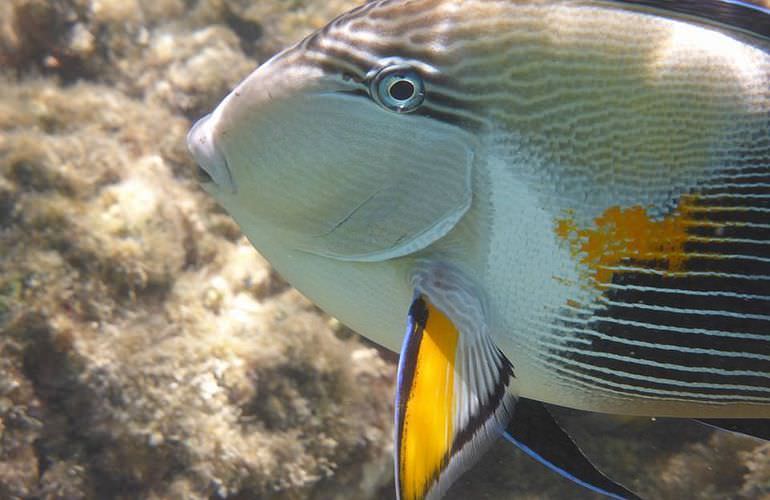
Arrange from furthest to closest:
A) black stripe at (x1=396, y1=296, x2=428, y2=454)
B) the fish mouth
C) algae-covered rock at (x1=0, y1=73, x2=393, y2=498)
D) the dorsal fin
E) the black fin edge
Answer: algae-covered rock at (x1=0, y1=73, x2=393, y2=498), the black fin edge, the fish mouth, the dorsal fin, black stripe at (x1=396, y1=296, x2=428, y2=454)

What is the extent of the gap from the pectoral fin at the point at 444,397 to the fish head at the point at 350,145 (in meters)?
0.18

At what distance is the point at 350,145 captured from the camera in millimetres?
1013

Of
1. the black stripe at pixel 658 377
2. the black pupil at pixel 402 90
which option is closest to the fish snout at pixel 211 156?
the black pupil at pixel 402 90

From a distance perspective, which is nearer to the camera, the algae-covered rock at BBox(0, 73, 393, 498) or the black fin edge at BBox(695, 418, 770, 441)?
the black fin edge at BBox(695, 418, 770, 441)

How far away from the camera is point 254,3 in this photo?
357 centimetres

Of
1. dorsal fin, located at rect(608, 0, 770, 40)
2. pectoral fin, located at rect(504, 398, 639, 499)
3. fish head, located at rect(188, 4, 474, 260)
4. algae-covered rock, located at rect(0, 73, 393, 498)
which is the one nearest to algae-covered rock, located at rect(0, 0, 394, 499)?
algae-covered rock, located at rect(0, 73, 393, 498)

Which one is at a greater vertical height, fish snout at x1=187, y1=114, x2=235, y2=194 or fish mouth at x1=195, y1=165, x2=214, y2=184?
fish snout at x1=187, y1=114, x2=235, y2=194

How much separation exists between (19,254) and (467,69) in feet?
6.59

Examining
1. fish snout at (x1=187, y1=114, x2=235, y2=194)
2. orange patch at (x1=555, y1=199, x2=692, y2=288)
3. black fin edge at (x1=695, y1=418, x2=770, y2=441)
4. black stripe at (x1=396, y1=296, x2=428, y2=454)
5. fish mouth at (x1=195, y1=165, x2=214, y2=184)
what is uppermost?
fish snout at (x1=187, y1=114, x2=235, y2=194)

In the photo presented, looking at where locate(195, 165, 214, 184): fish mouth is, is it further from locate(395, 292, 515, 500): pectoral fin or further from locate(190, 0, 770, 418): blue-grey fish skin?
locate(395, 292, 515, 500): pectoral fin

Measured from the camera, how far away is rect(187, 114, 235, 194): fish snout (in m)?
1.10

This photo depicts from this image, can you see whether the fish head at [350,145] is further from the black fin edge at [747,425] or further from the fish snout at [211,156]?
the black fin edge at [747,425]

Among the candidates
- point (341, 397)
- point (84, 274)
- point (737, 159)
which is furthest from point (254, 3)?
point (737, 159)

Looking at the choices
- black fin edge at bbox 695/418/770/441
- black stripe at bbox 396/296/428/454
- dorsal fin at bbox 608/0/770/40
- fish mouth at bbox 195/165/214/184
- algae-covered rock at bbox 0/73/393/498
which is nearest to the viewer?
black stripe at bbox 396/296/428/454
